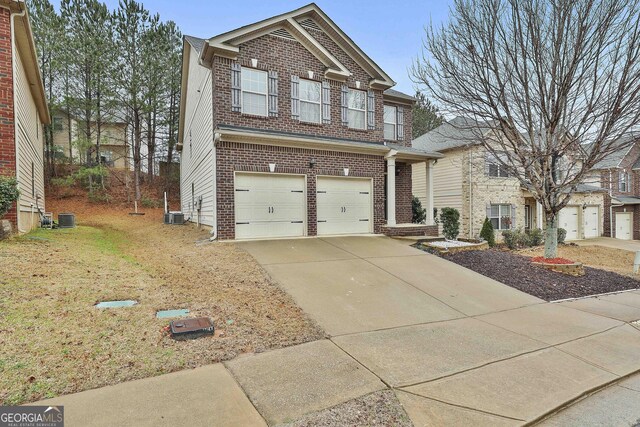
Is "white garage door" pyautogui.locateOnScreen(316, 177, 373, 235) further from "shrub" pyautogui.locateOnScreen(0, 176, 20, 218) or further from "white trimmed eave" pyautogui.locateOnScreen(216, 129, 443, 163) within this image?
"shrub" pyautogui.locateOnScreen(0, 176, 20, 218)

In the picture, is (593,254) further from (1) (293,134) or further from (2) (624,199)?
(1) (293,134)

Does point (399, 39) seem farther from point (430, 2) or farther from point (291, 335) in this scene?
point (291, 335)

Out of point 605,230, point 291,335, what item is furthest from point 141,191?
point 605,230

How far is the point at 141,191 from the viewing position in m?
25.3

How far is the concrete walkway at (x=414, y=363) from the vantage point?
106 inches

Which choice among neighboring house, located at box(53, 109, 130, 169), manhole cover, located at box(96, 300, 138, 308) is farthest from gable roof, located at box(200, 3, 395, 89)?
neighboring house, located at box(53, 109, 130, 169)

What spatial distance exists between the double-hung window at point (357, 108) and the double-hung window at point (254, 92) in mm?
3135

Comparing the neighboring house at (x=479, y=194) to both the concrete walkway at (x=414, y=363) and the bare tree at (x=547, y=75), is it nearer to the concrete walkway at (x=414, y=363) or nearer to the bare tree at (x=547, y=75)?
the bare tree at (x=547, y=75)

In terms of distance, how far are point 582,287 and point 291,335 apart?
707cm

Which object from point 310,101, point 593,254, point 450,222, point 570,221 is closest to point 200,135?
point 310,101

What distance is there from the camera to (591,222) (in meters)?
21.6

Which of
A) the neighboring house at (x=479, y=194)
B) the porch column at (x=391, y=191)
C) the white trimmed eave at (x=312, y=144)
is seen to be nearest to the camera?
the white trimmed eave at (x=312, y=144)

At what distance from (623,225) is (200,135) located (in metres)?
28.1

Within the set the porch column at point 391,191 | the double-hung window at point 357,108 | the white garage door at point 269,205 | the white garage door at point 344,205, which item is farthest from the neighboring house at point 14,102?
the porch column at point 391,191
